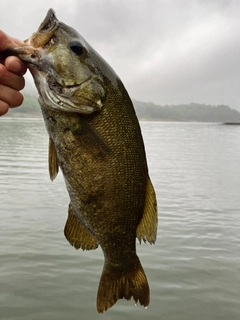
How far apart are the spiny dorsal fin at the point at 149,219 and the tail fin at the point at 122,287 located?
1.35ft

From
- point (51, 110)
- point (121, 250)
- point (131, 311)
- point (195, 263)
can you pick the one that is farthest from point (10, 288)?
point (51, 110)

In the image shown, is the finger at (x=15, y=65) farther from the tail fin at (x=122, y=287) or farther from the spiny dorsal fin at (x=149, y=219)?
the tail fin at (x=122, y=287)

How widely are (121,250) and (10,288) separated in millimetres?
4605

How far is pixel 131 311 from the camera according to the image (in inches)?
269

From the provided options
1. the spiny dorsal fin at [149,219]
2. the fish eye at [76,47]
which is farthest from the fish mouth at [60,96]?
the spiny dorsal fin at [149,219]

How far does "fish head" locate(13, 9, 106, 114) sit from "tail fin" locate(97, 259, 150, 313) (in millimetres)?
1564

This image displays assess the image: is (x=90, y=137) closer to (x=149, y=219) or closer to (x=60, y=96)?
(x=60, y=96)

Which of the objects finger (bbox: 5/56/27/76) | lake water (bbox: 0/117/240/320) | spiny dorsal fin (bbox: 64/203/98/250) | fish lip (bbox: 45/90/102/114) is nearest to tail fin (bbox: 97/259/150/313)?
spiny dorsal fin (bbox: 64/203/98/250)

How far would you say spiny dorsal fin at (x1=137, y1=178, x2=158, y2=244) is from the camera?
3.30 metres

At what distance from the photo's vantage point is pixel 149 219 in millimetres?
3350

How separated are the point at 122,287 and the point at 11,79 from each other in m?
2.03

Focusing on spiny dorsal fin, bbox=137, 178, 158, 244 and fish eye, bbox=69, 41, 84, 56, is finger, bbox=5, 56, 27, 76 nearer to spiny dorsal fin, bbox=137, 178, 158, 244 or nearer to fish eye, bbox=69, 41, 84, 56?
fish eye, bbox=69, 41, 84, 56

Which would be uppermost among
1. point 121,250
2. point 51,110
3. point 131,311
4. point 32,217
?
point 51,110

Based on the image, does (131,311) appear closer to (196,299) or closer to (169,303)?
Answer: (169,303)
